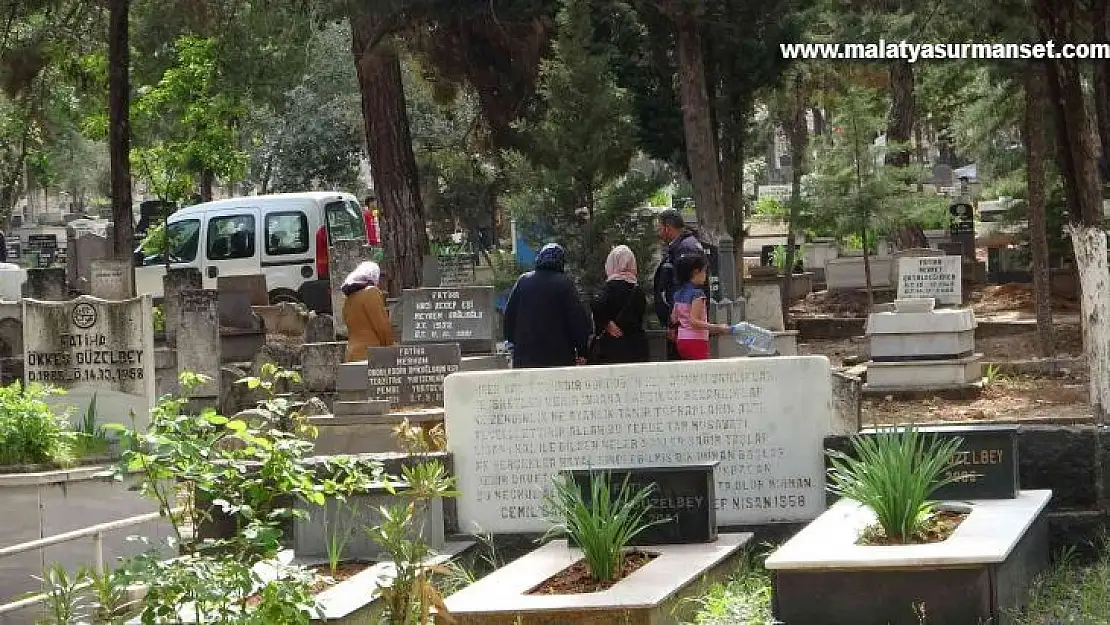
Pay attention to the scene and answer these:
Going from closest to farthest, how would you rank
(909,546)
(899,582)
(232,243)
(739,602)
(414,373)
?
(899,582), (909,546), (739,602), (414,373), (232,243)

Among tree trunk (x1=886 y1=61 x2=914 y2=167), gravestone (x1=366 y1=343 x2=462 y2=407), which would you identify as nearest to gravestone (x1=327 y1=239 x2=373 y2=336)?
gravestone (x1=366 y1=343 x2=462 y2=407)

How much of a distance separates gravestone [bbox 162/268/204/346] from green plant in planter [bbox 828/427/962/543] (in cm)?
1072

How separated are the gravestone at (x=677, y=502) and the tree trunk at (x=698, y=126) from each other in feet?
40.8

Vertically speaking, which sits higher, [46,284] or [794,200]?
[794,200]

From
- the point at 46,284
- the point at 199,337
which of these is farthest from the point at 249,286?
the point at 199,337

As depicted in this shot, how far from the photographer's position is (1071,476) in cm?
885

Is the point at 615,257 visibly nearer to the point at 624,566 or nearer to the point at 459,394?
the point at 459,394

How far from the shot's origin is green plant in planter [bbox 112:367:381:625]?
6.43 metres

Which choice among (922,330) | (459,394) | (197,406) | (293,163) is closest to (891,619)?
→ (459,394)

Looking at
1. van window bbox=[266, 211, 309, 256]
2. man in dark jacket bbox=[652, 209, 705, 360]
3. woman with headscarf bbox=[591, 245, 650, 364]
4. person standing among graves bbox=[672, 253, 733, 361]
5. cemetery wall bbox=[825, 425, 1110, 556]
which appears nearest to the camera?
cemetery wall bbox=[825, 425, 1110, 556]

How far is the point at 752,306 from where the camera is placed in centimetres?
1930

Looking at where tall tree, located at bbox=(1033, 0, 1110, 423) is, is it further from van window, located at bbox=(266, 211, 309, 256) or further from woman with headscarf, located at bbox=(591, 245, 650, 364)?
van window, located at bbox=(266, 211, 309, 256)

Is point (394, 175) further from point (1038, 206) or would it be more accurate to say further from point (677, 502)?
point (677, 502)

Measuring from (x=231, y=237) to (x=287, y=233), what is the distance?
94 cm
